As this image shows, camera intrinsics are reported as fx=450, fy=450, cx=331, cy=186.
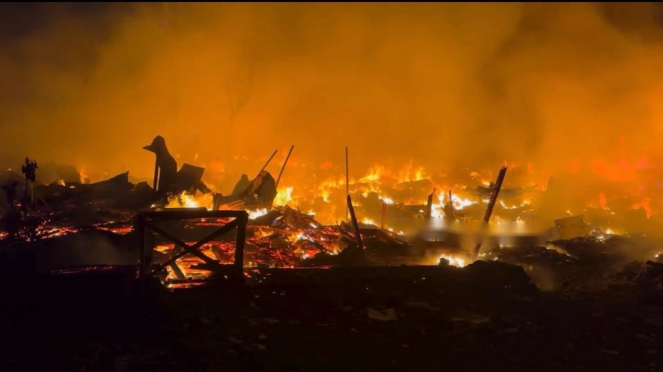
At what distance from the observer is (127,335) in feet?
21.2

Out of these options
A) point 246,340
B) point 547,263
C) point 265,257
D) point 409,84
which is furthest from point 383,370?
point 409,84

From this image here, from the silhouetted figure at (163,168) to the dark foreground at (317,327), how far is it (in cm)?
684

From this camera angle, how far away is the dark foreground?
6.04 metres

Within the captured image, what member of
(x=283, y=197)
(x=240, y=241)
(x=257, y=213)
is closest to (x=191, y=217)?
(x=240, y=241)

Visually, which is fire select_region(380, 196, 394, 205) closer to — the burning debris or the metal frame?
the burning debris

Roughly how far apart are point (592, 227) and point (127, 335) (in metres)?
16.8

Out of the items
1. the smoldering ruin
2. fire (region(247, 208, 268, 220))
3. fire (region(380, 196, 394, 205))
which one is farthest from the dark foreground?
fire (region(380, 196, 394, 205))

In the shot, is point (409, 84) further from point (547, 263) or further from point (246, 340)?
point (246, 340)

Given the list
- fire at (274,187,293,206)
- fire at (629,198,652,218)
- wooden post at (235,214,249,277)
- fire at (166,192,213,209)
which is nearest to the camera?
wooden post at (235,214,249,277)

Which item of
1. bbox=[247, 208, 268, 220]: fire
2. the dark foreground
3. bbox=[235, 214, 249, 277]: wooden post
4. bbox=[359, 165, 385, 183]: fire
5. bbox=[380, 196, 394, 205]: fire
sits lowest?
the dark foreground

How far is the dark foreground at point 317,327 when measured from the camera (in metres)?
6.04

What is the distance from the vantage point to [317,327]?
23.6ft

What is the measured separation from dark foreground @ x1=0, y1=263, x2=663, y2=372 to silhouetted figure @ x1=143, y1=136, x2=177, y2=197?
269 inches

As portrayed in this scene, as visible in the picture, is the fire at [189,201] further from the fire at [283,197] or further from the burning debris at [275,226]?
the fire at [283,197]
